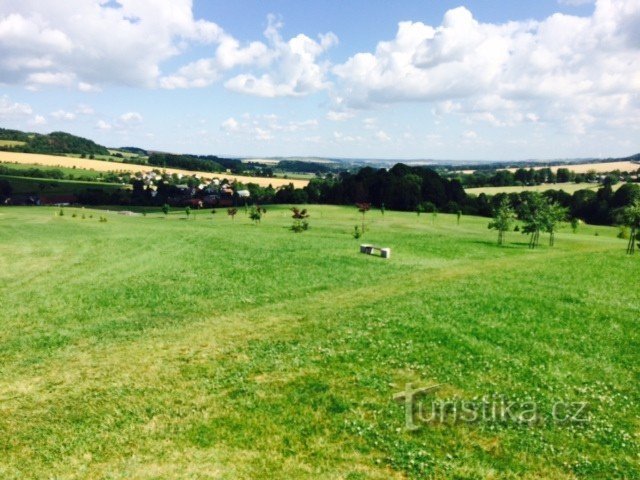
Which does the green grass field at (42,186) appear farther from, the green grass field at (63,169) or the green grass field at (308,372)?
the green grass field at (308,372)

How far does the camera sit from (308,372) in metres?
14.8

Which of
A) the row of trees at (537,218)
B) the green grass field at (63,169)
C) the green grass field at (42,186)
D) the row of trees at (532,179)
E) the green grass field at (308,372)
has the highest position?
the row of trees at (532,179)

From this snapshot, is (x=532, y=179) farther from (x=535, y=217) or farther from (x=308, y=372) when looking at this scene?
(x=308, y=372)

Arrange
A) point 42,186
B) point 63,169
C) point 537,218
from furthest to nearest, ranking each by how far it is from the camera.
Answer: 1. point 63,169
2. point 42,186
3. point 537,218

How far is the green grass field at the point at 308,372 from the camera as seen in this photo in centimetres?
1046

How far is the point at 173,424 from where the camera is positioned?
39.6 feet

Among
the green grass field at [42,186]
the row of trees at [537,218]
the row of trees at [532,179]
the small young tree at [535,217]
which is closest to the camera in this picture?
the small young tree at [535,217]

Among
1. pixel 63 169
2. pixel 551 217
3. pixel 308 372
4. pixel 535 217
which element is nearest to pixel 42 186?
pixel 63 169

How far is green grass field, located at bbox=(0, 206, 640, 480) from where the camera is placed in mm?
10461

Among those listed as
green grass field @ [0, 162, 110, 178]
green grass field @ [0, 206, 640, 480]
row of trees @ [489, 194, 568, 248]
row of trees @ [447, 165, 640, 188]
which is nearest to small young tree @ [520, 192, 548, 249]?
row of trees @ [489, 194, 568, 248]

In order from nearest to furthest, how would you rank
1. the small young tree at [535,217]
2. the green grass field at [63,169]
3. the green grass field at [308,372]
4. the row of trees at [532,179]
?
the green grass field at [308,372] → the small young tree at [535,217] → the green grass field at [63,169] → the row of trees at [532,179]

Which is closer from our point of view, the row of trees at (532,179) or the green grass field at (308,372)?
the green grass field at (308,372)

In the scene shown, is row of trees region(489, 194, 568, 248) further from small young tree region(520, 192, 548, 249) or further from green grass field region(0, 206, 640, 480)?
green grass field region(0, 206, 640, 480)

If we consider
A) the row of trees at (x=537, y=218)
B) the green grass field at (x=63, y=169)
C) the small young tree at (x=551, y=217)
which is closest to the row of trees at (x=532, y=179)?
the row of trees at (x=537, y=218)
